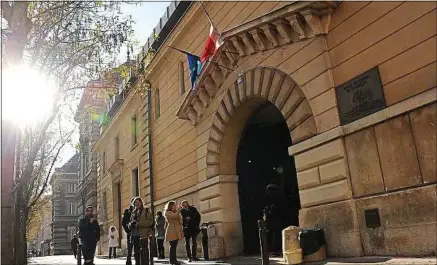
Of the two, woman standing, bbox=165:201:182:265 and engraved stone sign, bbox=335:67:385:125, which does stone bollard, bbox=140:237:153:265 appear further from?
engraved stone sign, bbox=335:67:385:125

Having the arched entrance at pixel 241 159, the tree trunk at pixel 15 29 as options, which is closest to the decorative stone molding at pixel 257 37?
the arched entrance at pixel 241 159

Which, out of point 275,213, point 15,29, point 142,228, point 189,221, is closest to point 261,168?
point 189,221

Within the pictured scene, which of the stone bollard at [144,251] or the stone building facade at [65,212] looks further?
the stone building facade at [65,212]

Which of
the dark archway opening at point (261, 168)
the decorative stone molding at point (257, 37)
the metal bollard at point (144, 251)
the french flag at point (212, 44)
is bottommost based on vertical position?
the metal bollard at point (144, 251)

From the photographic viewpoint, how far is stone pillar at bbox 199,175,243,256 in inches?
465

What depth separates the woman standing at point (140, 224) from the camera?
375 inches

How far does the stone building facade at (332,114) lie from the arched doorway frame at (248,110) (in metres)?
0.03

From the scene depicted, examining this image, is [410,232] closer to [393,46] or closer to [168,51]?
[393,46]

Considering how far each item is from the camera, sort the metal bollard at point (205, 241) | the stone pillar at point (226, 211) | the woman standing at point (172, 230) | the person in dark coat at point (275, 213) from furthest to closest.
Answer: the metal bollard at point (205, 241) → the stone pillar at point (226, 211) → the woman standing at point (172, 230) → the person in dark coat at point (275, 213)

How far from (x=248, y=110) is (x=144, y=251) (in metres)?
4.96

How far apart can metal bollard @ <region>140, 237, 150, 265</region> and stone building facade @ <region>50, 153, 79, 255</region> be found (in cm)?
4903

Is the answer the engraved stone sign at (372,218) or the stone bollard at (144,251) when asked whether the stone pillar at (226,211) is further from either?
the engraved stone sign at (372,218)

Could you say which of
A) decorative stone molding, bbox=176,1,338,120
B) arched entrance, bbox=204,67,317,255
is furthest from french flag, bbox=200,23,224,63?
arched entrance, bbox=204,67,317,255

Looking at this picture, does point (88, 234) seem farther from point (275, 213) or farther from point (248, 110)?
point (248, 110)
